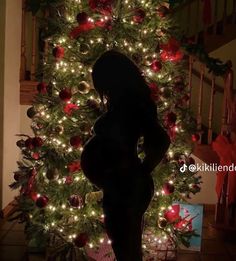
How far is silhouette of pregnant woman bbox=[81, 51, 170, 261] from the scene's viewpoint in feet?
5.02

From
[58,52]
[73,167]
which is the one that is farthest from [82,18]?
[73,167]

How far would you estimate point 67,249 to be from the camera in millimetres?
2697

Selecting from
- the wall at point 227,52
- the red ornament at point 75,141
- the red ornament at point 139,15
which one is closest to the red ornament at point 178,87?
the red ornament at point 139,15

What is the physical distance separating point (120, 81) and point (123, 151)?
252 mm

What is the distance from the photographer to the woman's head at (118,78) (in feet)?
5.14

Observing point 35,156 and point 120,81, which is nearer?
point 120,81

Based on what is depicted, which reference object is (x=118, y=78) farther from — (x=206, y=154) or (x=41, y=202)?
(x=206, y=154)

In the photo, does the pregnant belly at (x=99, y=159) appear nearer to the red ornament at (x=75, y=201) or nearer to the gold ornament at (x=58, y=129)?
the red ornament at (x=75, y=201)

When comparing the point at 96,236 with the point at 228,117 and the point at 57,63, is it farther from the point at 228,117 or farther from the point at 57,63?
the point at 228,117

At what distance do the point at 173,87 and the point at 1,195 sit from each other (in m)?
2.03

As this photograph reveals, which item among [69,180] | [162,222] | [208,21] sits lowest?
[162,222]

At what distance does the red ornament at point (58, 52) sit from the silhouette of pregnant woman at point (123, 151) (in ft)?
3.89

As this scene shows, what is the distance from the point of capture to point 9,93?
404cm

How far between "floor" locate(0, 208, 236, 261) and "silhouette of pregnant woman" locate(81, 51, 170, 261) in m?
1.78
